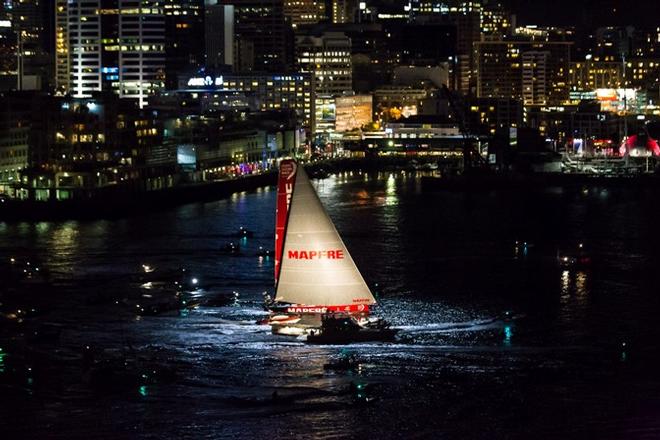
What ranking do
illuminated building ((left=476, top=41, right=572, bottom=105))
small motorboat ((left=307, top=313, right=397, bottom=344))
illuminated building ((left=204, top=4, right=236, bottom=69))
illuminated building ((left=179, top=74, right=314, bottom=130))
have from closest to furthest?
small motorboat ((left=307, top=313, right=397, bottom=344)) < illuminated building ((left=179, top=74, right=314, bottom=130)) < illuminated building ((left=204, top=4, right=236, bottom=69)) < illuminated building ((left=476, top=41, right=572, bottom=105))

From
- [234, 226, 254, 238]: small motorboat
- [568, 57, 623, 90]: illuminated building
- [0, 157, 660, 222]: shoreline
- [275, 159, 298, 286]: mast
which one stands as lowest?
[0, 157, 660, 222]: shoreline

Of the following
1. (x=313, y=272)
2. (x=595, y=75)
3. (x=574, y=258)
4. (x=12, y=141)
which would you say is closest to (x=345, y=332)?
(x=313, y=272)

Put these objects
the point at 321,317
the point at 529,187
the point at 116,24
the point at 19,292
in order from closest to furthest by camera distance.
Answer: the point at 321,317 < the point at 19,292 < the point at 529,187 < the point at 116,24

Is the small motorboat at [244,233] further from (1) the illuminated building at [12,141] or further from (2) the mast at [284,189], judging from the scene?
(1) the illuminated building at [12,141]

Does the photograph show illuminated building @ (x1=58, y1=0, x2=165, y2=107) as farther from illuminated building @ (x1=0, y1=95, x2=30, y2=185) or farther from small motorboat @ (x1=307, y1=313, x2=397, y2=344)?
small motorboat @ (x1=307, y1=313, x2=397, y2=344)

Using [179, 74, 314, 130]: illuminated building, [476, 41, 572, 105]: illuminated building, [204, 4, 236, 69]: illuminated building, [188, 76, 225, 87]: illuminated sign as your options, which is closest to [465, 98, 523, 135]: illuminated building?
[179, 74, 314, 130]: illuminated building

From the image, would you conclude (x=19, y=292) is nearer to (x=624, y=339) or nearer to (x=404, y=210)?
(x=624, y=339)

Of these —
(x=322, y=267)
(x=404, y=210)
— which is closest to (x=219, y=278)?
(x=322, y=267)
